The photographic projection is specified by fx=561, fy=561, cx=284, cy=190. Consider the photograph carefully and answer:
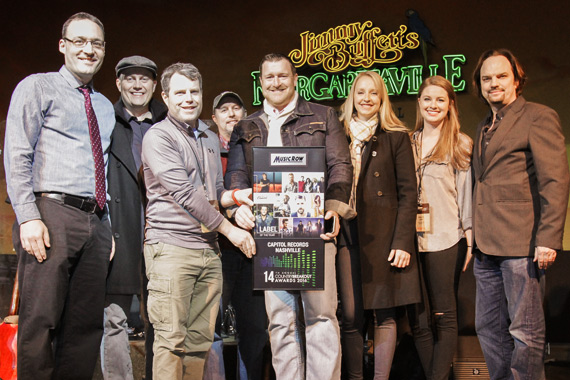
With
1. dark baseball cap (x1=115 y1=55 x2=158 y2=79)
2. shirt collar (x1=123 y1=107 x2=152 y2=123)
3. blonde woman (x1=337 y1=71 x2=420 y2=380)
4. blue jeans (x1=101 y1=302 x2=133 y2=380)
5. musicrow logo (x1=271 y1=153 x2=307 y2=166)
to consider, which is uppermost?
dark baseball cap (x1=115 y1=55 x2=158 y2=79)

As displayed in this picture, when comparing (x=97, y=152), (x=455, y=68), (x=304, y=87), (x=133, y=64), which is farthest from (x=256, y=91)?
(x=97, y=152)

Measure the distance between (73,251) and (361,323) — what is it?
1.52m

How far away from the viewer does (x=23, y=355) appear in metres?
2.44

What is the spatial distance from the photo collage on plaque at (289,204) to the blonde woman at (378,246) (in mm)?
427

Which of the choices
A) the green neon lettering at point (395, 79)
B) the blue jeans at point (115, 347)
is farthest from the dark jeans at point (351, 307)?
the green neon lettering at point (395, 79)

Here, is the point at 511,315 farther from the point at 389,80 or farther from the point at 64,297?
the point at 389,80

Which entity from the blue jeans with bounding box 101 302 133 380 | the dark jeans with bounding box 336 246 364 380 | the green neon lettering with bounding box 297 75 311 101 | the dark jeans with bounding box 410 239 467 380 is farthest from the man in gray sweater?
A: the green neon lettering with bounding box 297 75 311 101

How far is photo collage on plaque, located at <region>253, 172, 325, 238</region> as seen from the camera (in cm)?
259

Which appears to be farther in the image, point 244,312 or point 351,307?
point 244,312

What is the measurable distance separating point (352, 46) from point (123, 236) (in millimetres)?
4501

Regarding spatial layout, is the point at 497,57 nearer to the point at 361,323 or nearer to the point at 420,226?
the point at 420,226

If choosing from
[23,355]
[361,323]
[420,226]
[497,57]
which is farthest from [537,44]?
[23,355]

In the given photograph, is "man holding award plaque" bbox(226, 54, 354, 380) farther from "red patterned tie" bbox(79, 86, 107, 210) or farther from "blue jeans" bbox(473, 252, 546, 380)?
"blue jeans" bbox(473, 252, 546, 380)

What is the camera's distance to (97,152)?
106 inches
